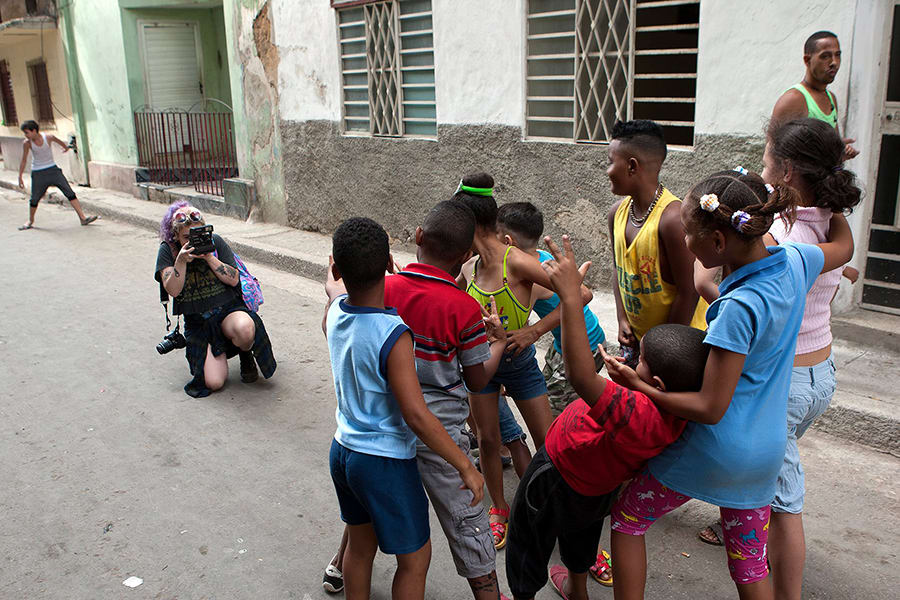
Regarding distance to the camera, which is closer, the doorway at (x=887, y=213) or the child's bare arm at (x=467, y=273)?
the child's bare arm at (x=467, y=273)

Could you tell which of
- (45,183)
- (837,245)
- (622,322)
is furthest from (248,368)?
(45,183)

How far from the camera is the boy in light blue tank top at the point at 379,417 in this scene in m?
2.21

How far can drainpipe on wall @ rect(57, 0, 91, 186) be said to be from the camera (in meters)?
14.6

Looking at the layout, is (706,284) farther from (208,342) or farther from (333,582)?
(208,342)

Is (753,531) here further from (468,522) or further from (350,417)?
(350,417)

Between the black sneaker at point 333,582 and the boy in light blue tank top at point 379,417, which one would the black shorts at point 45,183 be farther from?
the boy in light blue tank top at point 379,417

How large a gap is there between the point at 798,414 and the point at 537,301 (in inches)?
45.8

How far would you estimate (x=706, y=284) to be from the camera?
2.57 metres

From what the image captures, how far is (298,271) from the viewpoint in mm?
8094

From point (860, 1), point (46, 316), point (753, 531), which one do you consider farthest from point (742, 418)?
point (46, 316)

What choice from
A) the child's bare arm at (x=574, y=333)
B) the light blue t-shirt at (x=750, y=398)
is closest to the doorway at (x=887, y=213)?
the light blue t-shirt at (x=750, y=398)

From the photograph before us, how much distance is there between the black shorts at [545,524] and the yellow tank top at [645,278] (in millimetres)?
787

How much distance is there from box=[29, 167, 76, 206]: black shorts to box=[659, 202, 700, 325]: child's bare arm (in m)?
10.5

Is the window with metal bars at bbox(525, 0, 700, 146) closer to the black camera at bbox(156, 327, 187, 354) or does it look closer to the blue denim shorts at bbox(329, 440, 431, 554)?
the black camera at bbox(156, 327, 187, 354)
